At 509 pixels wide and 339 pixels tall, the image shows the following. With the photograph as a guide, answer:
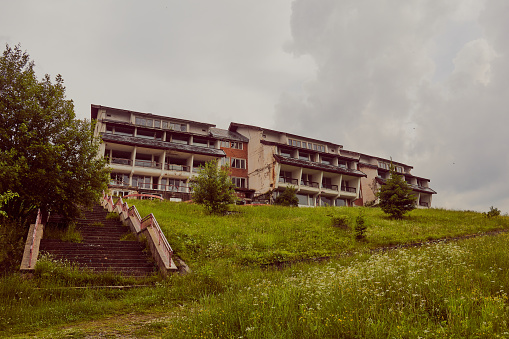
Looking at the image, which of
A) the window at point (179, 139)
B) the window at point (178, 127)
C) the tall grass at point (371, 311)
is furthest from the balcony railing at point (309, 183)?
the tall grass at point (371, 311)

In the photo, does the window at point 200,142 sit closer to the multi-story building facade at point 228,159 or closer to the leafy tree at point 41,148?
the multi-story building facade at point 228,159

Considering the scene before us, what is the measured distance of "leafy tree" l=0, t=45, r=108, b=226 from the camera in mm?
14938

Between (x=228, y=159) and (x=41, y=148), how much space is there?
32.9 metres

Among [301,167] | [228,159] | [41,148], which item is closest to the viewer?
[41,148]

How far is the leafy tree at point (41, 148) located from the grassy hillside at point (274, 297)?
443 centimetres

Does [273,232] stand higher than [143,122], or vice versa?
[143,122]

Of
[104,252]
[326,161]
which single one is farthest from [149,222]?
[326,161]

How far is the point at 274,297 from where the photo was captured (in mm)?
6891

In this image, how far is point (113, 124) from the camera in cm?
3994

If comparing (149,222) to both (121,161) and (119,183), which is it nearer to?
(119,183)

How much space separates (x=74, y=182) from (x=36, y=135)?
2722 mm

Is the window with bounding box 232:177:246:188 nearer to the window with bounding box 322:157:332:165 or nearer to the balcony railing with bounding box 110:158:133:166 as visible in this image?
the window with bounding box 322:157:332:165

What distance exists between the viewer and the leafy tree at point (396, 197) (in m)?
Result: 28.2

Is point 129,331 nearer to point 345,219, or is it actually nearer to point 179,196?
point 345,219
